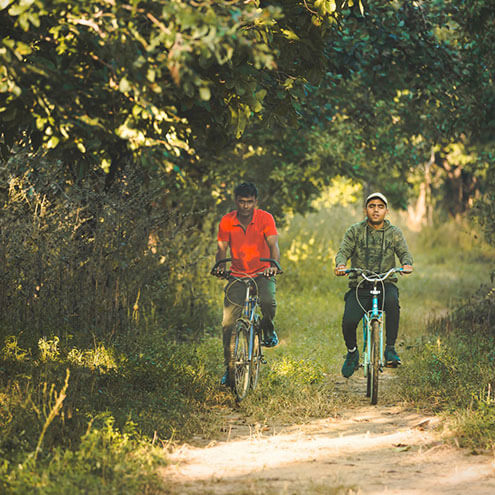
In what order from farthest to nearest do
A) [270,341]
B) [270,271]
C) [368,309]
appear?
[270,341], [368,309], [270,271]

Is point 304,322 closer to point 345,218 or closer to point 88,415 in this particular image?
point 88,415

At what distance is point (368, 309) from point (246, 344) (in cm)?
139

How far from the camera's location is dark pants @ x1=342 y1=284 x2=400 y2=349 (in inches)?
324

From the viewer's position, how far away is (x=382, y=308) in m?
8.15

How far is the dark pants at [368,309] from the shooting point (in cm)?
822

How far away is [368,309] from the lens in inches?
330

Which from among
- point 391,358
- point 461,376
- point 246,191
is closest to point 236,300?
point 246,191

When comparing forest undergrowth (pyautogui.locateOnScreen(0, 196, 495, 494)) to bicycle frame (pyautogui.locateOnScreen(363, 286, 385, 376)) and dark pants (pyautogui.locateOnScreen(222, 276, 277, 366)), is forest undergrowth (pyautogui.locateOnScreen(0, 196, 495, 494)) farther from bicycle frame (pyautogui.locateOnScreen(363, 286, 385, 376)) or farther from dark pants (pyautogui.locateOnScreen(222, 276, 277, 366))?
dark pants (pyautogui.locateOnScreen(222, 276, 277, 366))

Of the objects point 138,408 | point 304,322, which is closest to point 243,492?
point 138,408

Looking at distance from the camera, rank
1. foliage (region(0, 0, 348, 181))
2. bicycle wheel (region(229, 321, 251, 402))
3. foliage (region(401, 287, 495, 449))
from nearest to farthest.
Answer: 1. foliage (region(0, 0, 348, 181))
2. foliage (region(401, 287, 495, 449))
3. bicycle wheel (region(229, 321, 251, 402))

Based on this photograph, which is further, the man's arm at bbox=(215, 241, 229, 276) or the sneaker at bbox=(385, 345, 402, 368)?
the sneaker at bbox=(385, 345, 402, 368)

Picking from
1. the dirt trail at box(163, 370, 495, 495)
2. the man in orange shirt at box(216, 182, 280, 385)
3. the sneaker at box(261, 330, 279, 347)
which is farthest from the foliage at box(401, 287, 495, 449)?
the man in orange shirt at box(216, 182, 280, 385)

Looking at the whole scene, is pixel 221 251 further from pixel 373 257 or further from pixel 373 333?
pixel 373 333

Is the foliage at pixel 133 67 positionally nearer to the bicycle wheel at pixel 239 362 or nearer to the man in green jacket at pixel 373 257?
the bicycle wheel at pixel 239 362
